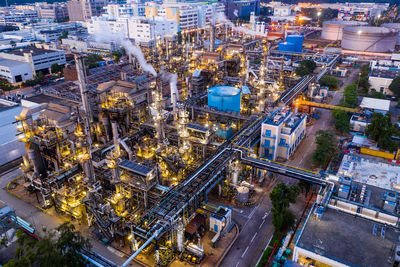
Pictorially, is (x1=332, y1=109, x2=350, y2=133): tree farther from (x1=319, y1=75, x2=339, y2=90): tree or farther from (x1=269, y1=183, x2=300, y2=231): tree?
(x1=269, y1=183, x2=300, y2=231): tree

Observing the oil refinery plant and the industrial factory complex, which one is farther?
the oil refinery plant

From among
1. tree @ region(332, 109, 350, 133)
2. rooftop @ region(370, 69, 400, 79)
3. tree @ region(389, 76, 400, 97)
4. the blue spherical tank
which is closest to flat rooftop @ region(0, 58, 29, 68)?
the blue spherical tank

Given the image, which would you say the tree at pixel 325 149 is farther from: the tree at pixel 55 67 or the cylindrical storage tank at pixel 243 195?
the tree at pixel 55 67

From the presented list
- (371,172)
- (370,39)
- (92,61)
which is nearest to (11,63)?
(92,61)

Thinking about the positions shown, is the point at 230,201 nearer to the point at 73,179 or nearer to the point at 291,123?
the point at 291,123

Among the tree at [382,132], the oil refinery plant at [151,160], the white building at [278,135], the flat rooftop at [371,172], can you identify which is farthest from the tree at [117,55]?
the flat rooftop at [371,172]

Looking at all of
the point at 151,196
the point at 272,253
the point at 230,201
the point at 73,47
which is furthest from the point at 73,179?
the point at 73,47
